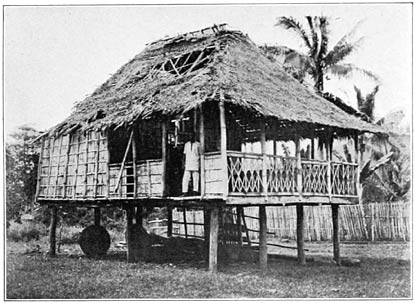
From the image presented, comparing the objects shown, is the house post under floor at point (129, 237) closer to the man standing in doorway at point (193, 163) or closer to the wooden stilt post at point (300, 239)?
the man standing in doorway at point (193, 163)

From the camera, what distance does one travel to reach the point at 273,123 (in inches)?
672

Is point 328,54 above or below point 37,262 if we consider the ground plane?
above

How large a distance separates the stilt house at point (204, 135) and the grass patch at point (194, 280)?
938mm

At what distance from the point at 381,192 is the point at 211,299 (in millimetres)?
16383

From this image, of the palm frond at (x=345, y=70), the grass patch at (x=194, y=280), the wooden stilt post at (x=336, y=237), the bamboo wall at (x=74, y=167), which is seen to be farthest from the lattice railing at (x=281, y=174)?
the palm frond at (x=345, y=70)

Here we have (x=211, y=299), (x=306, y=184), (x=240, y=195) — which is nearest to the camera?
(x=211, y=299)

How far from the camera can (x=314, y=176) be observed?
1661 cm

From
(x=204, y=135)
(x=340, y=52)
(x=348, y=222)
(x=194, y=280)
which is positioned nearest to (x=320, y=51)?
(x=340, y=52)

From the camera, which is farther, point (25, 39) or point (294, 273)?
point (294, 273)

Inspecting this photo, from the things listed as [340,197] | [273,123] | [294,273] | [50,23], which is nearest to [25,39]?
[50,23]

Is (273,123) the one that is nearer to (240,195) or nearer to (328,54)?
(240,195)

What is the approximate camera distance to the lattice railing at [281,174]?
1543 cm

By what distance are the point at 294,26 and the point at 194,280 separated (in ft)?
40.5

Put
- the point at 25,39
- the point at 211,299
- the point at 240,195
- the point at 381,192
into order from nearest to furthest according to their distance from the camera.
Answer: the point at 211,299
the point at 25,39
the point at 240,195
the point at 381,192
